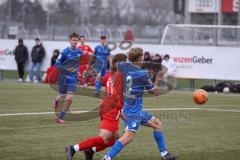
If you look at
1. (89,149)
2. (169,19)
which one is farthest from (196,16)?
(89,149)

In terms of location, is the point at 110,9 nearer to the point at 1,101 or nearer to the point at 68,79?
the point at 1,101

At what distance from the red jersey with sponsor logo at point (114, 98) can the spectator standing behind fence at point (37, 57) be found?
69.8 ft

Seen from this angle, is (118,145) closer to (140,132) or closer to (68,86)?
(140,132)

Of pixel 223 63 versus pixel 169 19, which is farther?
pixel 169 19

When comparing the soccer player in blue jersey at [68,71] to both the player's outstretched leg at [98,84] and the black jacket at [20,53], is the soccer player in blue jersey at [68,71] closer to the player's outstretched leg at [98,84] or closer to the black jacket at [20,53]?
the player's outstretched leg at [98,84]

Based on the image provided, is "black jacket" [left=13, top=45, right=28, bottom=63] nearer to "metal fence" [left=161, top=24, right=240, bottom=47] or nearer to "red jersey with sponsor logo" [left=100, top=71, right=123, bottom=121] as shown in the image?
"metal fence" [left=161, top=24, right=240, bottom=47]

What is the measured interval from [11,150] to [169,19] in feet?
97.0

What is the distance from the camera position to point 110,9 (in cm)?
3800

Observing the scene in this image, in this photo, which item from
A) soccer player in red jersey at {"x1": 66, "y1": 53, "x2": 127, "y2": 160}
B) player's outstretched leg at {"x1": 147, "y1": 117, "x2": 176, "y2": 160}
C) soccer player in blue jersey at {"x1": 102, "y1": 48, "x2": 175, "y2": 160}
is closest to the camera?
soccer player in blue jersey at {"x1": 102, "y1": 48, "x2": 175, "y2": 160}

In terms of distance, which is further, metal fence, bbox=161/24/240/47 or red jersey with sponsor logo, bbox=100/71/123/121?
metal fence, bbox=161/24/240/47

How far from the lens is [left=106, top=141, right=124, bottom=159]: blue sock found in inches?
400

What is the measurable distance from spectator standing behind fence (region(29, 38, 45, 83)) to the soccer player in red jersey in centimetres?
2128

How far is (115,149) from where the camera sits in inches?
401

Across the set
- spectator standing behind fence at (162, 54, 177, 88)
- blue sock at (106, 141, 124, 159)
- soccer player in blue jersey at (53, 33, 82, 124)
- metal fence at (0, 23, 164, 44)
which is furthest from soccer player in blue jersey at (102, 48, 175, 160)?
metal fence at (0, 23, 164, 44)
